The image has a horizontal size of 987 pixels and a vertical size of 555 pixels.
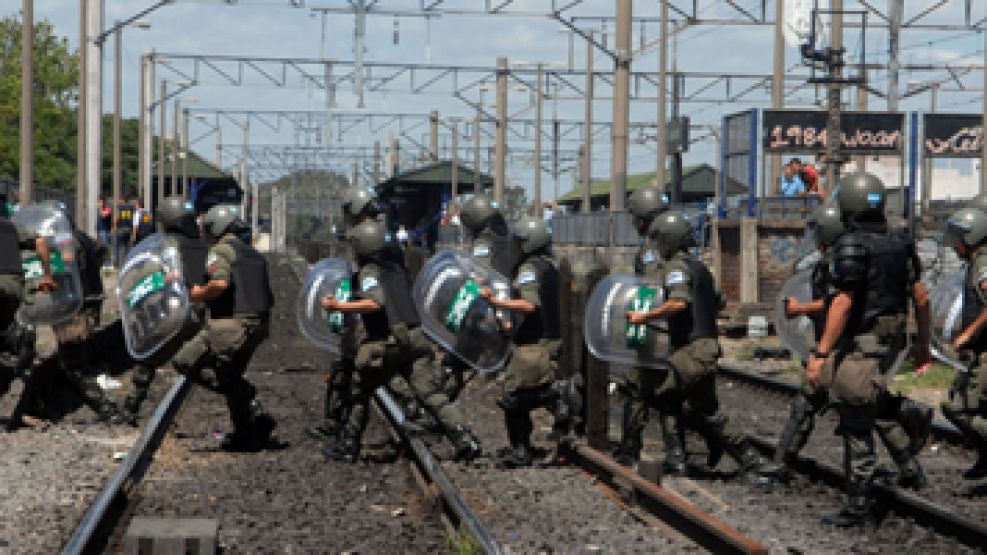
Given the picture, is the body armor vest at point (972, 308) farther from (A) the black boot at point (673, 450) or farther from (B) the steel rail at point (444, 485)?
(B) the steel rail at point (444, 485)

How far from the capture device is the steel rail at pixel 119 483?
797 cm

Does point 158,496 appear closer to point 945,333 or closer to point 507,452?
point 507,452

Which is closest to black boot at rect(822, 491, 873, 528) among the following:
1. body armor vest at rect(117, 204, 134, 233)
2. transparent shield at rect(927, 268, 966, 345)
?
transparent shield at rect(927, 268, 966, 345)

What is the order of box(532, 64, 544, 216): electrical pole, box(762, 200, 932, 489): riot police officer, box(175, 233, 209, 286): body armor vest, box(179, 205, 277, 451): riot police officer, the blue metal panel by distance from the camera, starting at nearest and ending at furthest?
box(762, 200, 932, 489): riot police officer
box(179, 205, 277, 451): riot police officer
box(175, 233, 209, 286): body armor vest
the blue metal panel
box(532, 64, 544, 216): electrical pole

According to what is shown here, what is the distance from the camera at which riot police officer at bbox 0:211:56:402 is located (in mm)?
11938

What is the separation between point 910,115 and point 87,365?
681 inches

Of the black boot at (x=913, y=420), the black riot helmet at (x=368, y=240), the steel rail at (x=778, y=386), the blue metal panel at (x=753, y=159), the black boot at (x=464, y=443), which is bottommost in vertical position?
the steel rail at (x=778, y=386)

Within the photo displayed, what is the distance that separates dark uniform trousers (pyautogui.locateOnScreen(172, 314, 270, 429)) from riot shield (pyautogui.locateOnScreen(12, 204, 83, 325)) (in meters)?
1.77

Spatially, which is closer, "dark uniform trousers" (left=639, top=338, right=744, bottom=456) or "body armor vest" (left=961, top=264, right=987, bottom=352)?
"body armor vest" (left=961, top=264, right=987, bottom=352)

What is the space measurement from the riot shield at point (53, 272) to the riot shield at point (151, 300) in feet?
3.29

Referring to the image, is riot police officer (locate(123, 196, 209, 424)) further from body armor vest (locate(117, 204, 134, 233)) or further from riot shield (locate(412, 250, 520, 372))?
body armor vest (locate(117, 204, 134, 233))

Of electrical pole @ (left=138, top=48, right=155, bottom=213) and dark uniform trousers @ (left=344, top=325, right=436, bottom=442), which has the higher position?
electrical pole @ (left=138, top=48, right=155, bottom=213)

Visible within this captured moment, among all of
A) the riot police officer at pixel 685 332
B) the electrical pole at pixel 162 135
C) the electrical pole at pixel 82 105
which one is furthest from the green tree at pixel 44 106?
the riot police officer at pixel 685 332

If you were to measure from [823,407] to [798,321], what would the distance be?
6.58 feet
